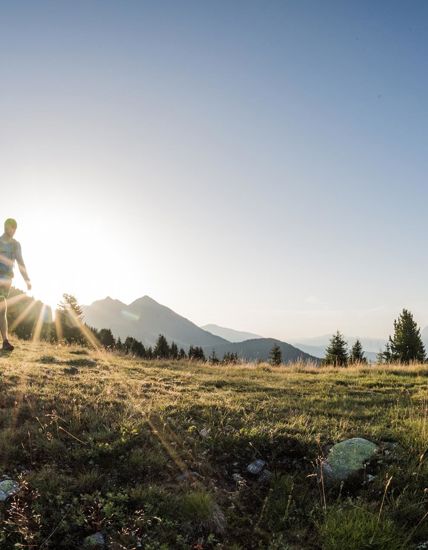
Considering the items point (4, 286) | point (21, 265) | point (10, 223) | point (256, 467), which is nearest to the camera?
point (256, 467)

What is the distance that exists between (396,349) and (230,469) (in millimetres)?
61172

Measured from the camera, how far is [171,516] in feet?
14.7

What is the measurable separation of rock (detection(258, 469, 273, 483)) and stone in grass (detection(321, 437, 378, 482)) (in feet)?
2.53

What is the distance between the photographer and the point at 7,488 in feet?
15.2

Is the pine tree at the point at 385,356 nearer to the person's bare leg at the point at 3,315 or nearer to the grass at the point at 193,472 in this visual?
the grass at the point at 193,472

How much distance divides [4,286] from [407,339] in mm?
58303

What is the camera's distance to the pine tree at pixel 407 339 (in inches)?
2261

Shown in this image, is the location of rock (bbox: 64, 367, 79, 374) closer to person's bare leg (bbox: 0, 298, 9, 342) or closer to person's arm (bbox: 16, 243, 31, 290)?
person's bare leg (bbox: 0, 298, 9, 342)

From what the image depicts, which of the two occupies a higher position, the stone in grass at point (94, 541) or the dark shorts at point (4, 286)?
the dark shorts at point (4, 286)

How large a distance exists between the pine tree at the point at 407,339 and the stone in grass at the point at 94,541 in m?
60.6

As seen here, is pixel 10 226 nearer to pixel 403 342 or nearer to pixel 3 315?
pixel 3 315

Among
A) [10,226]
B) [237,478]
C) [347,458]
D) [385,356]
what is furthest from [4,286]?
[385,356]

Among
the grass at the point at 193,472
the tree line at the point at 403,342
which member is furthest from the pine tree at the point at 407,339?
the grass at the point at 193,472

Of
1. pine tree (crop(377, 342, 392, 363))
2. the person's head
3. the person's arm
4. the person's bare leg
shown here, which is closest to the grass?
the person's bare leg
